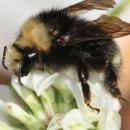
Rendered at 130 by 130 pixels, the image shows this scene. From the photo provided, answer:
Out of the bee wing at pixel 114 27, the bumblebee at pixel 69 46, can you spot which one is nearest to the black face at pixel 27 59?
the bumblebee at pixel 69 46

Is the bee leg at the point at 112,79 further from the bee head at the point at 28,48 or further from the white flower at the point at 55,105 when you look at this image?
the bee head at the point at 28,48

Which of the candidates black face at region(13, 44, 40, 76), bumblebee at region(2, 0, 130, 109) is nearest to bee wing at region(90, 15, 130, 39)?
bumblebee at region(2, 0, 130, 109)

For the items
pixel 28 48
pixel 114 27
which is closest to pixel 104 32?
pixel 114 27

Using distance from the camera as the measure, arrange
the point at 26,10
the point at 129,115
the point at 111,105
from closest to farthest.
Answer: the point at 111,105 → the point at 129,115 → the point at 26,10

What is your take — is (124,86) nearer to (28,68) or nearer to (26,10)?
(26,10)

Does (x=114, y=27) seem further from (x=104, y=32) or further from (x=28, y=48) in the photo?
(x=28, y=48)

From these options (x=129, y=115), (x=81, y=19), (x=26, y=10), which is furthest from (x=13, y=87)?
(x=26, y=10)

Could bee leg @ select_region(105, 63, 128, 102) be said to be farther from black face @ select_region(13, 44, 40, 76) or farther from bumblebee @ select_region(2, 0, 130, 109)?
black face @ select_region(13, 44, 40, 76)
